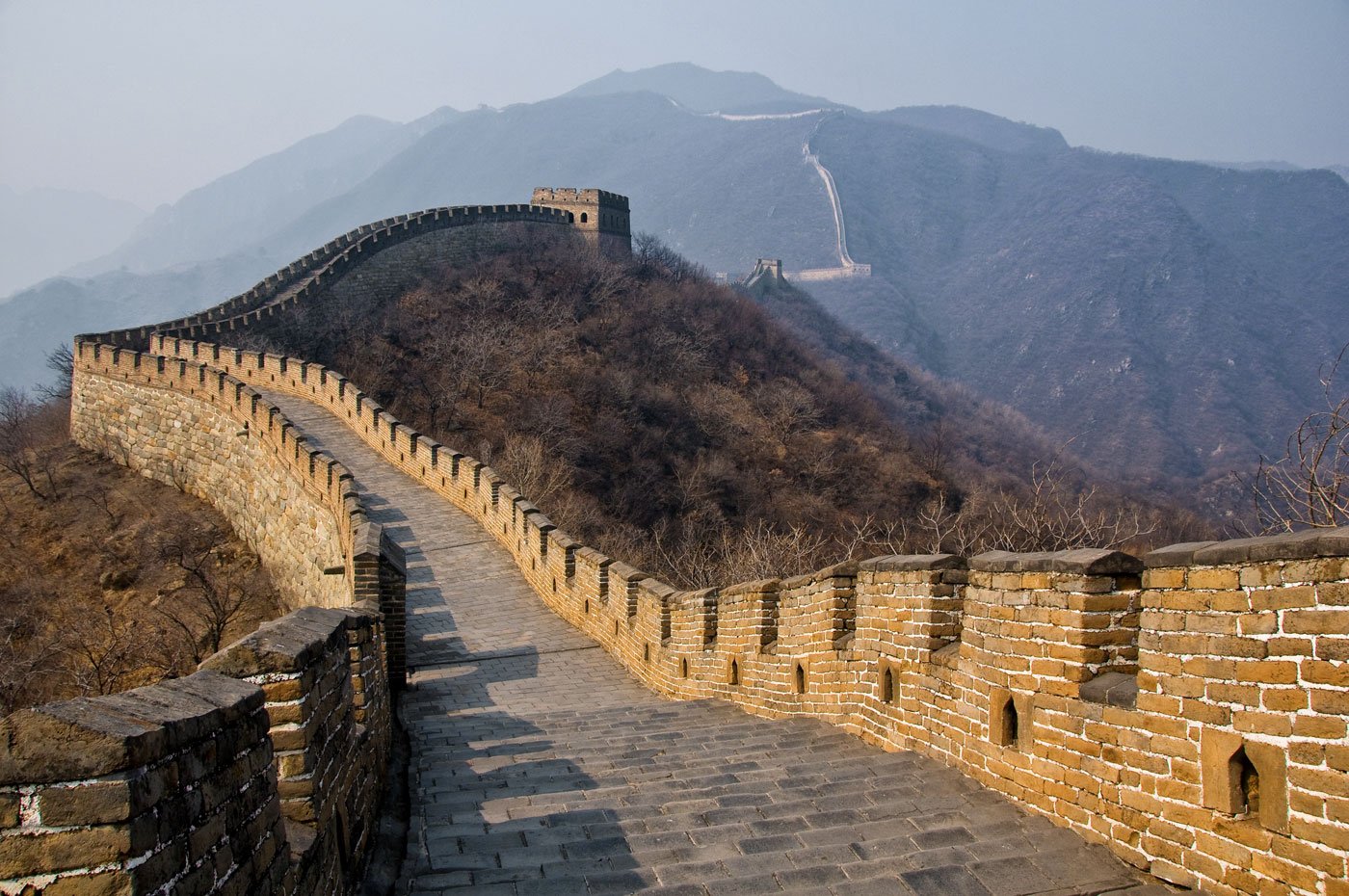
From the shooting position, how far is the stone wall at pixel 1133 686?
3035mm

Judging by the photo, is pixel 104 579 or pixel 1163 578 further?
pixel 104 579

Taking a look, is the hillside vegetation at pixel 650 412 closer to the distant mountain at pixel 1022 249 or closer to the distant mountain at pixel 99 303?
the distant mountain at pixel 1022 249

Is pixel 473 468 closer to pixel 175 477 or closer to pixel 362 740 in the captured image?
pixel 175 477

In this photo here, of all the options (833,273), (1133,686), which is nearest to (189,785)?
(1133,686)

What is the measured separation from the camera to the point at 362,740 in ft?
15.3

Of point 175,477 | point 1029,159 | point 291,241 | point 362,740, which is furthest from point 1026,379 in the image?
point 291,241

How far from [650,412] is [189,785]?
38843 mm

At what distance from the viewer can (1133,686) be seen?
3.88 metres

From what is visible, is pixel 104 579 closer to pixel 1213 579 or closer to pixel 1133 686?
pixel 1133 686

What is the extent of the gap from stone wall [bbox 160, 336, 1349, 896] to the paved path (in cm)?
17

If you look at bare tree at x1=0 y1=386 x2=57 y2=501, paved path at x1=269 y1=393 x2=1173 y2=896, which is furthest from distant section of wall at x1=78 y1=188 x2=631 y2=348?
paved path at x1=269 y1=393 x2=1173 y2=896

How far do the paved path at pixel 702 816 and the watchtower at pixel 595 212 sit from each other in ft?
152

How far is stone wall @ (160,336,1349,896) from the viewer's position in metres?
3.04

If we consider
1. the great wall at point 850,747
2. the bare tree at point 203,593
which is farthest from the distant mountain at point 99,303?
the great wall at point 850,747
